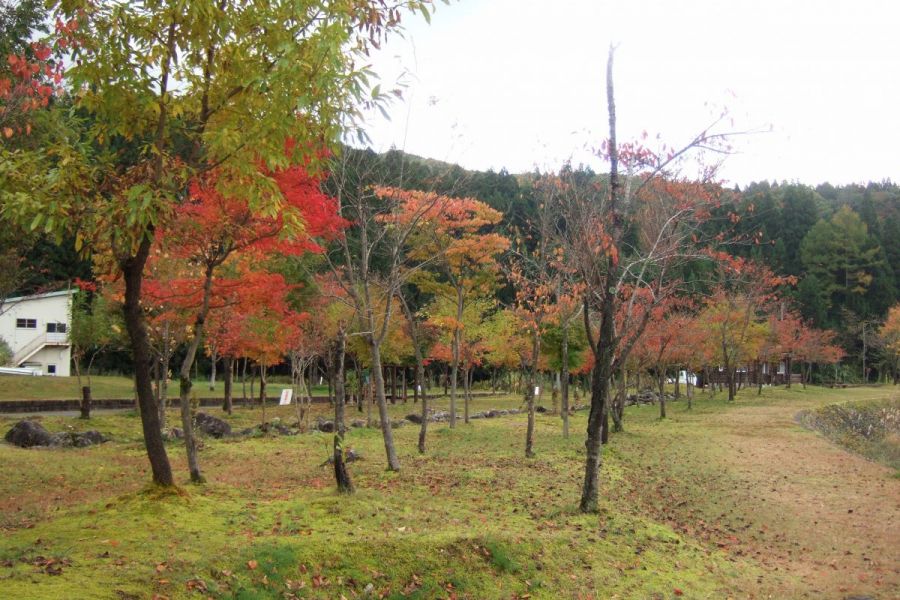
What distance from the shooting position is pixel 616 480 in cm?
1362

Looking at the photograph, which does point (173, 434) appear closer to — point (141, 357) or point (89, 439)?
point (89, 439)

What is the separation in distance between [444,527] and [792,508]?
7854mm

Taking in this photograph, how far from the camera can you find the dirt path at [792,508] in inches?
360

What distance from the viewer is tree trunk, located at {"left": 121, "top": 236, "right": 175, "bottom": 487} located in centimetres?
742

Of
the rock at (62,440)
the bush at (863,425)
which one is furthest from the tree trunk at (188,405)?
the bush at (863,425)

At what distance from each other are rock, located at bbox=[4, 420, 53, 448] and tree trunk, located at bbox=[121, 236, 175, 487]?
445 inches

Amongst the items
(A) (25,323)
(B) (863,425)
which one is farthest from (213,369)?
(B) (863,425)

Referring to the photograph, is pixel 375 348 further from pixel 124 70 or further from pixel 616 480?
pixel 124 70

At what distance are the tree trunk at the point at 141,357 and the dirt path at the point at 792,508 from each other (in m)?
7.14

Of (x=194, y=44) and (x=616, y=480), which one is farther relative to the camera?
(x=616, y=480)

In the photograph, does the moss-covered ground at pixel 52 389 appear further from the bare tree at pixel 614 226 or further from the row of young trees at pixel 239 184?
the bare tree at pixel 614 226

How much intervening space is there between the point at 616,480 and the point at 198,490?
8086 millimetres

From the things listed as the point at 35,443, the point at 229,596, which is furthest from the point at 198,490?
the point at 35,443

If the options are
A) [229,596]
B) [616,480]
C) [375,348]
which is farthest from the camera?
[616,480]
